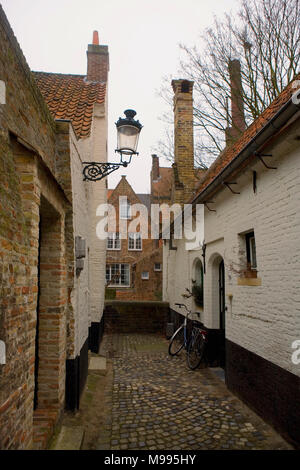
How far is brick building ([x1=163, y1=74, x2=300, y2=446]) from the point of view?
3.84 metres

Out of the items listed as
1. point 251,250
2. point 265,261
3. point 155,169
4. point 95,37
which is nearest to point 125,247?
point 155,169

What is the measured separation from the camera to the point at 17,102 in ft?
9.15

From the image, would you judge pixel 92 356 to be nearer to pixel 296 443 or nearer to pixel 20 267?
pixel 296 443

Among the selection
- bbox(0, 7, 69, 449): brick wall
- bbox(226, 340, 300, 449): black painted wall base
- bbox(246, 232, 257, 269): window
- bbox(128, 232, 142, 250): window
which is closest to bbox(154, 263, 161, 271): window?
bbox(128, 232, 142, 250): window

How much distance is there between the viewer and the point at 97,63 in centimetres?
1016

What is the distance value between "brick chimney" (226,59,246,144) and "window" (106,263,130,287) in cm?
1658

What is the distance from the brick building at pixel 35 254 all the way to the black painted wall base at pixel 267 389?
2.60m

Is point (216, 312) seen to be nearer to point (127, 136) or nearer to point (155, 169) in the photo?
point (127, 136)

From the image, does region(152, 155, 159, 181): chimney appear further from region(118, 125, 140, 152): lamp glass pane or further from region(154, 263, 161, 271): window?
region(118, 125, 140, 152): lamp glass pane

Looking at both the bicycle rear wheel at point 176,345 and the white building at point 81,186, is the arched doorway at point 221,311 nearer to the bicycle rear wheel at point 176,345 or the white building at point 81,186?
the bicycle rear wheel at point 176,345

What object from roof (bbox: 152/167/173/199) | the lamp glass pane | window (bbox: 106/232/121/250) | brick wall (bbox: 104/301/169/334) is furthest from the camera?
roof (bbox: 152/167/173/199)

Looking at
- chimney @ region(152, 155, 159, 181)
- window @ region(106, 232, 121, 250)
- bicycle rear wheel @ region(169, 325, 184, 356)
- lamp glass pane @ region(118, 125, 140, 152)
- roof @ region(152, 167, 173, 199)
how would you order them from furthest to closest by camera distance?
chimney @ region(152, 155, 159, 181), roof @ region(152, 167, 173, 199), window @ region(106, 232, 121, 250), bicycle rear wheel @ region(169, 325, 184, 356), lamp glass pane @ region(118, 125, 140, 152)
